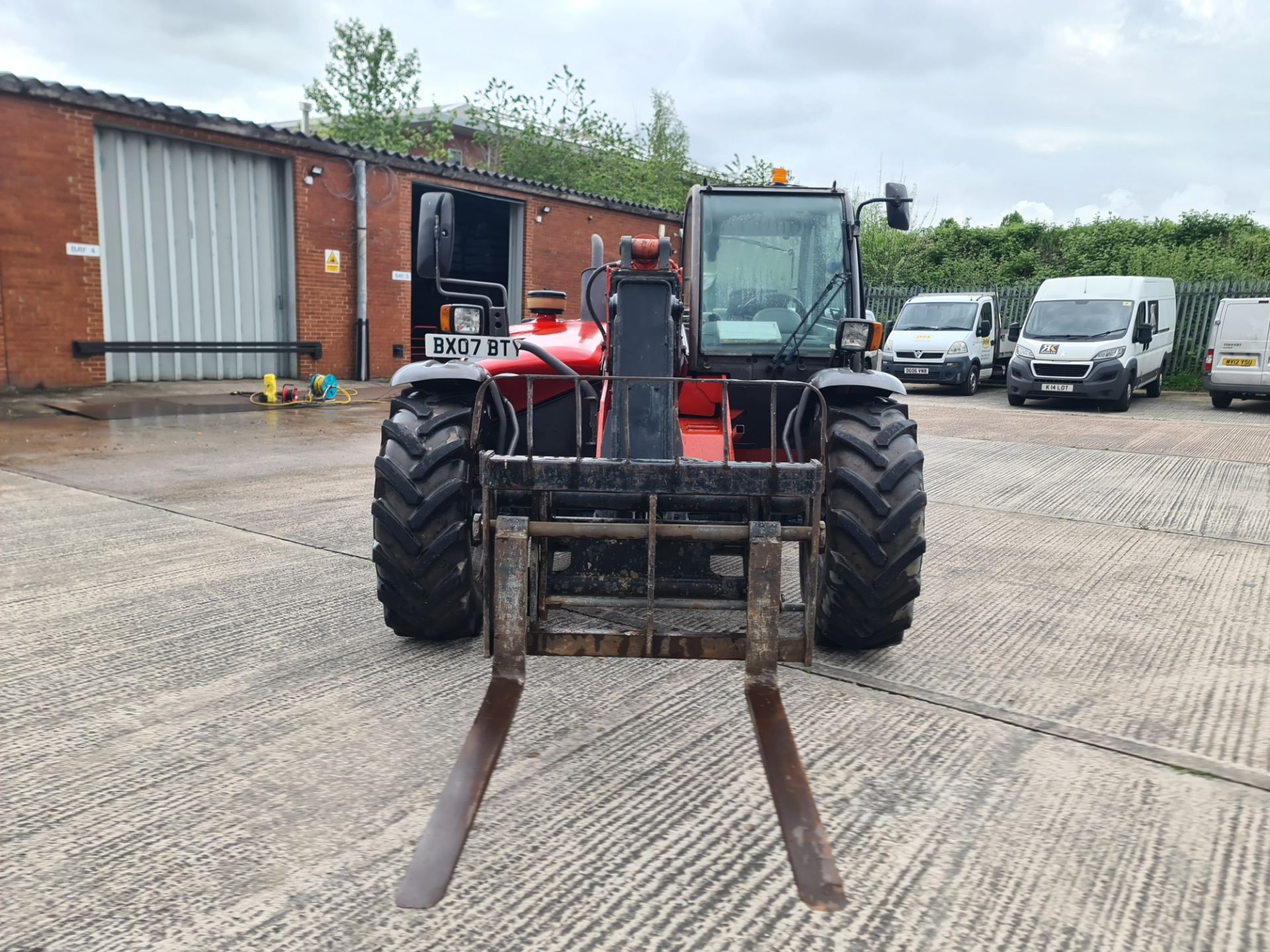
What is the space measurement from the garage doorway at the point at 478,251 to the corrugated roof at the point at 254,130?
410 mm

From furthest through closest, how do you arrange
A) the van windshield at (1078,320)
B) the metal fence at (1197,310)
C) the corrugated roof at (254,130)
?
the metal fence at (1197,310), the van windshield at (1078,320), the corrugated roof at (254,130)

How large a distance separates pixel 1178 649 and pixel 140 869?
3943 millimetres

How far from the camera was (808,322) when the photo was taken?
4.54 m

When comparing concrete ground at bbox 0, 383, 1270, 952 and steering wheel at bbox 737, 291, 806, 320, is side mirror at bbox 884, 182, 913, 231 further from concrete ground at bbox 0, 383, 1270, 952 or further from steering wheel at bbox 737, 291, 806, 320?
concrete ground at bbox 0, 383, 1270, 952

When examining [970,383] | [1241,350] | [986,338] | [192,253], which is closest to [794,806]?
[192,253]

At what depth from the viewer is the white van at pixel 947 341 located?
18562 mm

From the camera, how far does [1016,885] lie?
7.66 ft

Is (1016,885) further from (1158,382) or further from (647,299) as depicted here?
(1158,382)

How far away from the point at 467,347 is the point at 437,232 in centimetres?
49

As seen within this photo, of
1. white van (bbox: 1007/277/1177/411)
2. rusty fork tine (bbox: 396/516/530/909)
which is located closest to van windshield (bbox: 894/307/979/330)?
white van (bbox: 1007/277/1177/411)

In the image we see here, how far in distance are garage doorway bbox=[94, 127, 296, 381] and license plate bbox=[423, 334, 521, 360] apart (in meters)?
11.1

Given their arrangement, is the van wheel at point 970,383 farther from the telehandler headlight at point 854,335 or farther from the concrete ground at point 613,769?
the telehandler headlight at point 854,335

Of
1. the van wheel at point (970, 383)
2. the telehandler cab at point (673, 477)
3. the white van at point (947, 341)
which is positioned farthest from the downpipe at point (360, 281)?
the telehandler cab at point (673, 477)

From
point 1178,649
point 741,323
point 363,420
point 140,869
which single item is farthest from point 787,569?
point 363,420
